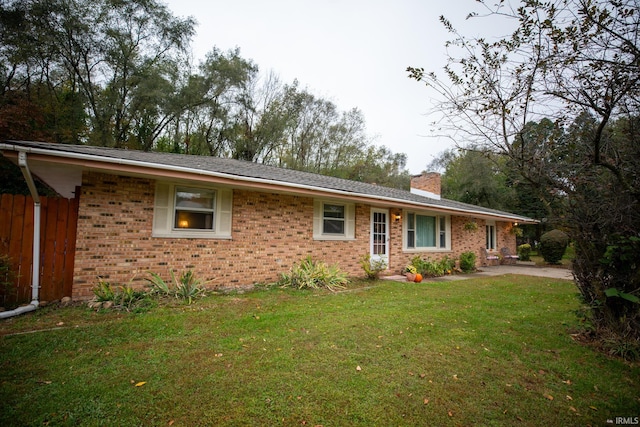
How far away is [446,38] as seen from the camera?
3.93 metres

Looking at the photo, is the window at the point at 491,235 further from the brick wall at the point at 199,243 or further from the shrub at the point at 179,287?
the shrub at the point at 179,287

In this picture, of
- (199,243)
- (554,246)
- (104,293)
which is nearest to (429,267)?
(199,243)

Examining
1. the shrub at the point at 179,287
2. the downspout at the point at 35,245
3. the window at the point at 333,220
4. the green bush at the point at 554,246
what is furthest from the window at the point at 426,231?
the downspout at the point at 35,245

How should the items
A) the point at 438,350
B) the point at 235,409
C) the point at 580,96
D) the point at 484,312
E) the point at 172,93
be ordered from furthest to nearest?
1. the point at 172,93
2. the point at 484,312
3. the point at 438,350
4. the point at 580,96
5. the point at 235,409

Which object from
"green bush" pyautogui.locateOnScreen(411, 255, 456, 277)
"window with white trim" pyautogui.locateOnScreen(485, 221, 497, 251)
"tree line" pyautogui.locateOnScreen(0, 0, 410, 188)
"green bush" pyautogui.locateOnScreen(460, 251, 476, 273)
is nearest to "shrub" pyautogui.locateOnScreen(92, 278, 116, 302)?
"green bush" pyautogui.locateOnScreen(411, 255, 456, 277)

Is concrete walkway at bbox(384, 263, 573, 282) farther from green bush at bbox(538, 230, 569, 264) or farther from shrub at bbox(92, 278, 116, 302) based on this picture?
shrub at bbox(92, 278, 116, 302)

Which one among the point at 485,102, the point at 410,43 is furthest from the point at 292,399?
the point at 410,43

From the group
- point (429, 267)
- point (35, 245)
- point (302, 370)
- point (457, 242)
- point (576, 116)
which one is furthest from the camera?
point (457, 242)

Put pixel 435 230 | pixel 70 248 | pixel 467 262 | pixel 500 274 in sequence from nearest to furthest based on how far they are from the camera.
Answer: pixel 70 248
pixel 500 274
pixel 467 262
pixel 435 230

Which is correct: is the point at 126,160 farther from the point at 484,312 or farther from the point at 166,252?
the point at 484,312

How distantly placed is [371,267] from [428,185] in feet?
25.6

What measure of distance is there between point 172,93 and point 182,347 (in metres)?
19.1

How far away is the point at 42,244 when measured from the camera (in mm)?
5191

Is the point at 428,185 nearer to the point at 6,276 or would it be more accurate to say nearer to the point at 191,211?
the point at 191,211
